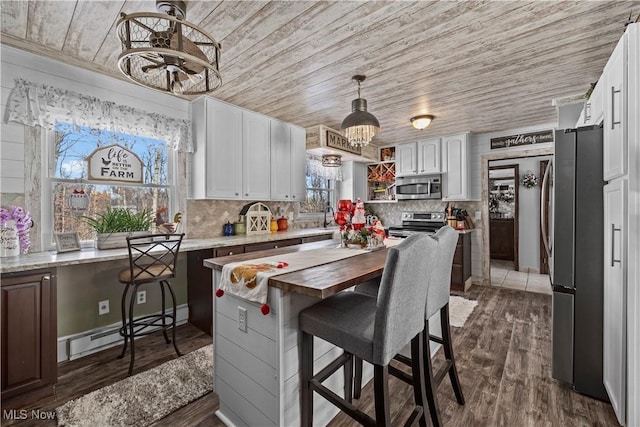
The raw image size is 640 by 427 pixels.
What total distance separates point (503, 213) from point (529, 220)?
516mm

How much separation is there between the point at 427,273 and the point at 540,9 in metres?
1.79

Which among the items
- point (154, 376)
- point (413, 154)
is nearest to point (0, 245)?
point (154, 376)

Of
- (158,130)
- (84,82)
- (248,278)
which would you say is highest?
(84,82)

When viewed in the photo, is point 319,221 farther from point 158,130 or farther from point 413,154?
point 158,130

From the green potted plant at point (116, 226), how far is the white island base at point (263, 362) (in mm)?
1408

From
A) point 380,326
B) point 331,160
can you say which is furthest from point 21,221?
point 331,160

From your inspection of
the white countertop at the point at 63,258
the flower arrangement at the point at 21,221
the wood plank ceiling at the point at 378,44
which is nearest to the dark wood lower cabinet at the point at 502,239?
the wood plank ceiling at the point at 378,44

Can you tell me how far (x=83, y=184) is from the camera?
2.65m

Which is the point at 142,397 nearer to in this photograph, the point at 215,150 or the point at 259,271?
the point at 259,271

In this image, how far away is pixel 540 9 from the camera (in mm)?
1781

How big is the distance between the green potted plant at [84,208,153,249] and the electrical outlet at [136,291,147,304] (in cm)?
58

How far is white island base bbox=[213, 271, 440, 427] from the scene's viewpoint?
1.41m

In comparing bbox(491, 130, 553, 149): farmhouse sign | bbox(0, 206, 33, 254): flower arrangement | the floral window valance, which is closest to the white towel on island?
bbox(0, 206, 33, 254): flower arrangement

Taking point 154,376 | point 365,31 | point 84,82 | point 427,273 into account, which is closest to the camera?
point 427,273
